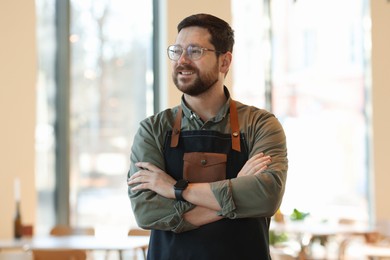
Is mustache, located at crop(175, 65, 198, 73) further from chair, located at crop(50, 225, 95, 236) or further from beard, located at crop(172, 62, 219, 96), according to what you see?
chair, located at crop(50, 225, 95, 236)

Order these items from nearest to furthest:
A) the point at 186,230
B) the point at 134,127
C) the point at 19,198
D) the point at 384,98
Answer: the point at 186,230
the point at 19,198
the point at 134,127
the point at 384,98

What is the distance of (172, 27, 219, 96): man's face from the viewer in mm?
2768

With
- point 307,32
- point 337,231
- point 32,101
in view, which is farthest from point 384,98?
point 32,101

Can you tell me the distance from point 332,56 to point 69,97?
3.90m

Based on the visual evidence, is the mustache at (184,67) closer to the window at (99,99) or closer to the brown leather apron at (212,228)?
the brown leather apron at (212,228)

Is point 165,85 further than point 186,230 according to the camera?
Yes

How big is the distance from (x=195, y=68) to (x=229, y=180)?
40 cm

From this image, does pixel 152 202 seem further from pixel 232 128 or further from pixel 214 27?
pixel 214 27

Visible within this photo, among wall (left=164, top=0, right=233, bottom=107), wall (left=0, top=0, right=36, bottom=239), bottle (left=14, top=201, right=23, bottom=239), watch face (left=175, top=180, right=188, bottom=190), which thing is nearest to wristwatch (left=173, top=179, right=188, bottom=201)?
watch face (left=175, top=180, right=188, bottom=190)

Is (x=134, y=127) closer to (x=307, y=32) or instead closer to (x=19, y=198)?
(x=19, y=198)

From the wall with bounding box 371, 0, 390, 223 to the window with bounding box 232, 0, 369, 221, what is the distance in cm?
34

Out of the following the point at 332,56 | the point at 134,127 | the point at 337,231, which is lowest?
the point at 337,231

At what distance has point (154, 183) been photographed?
2.83 metres

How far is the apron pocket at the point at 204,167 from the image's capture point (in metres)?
2.75
